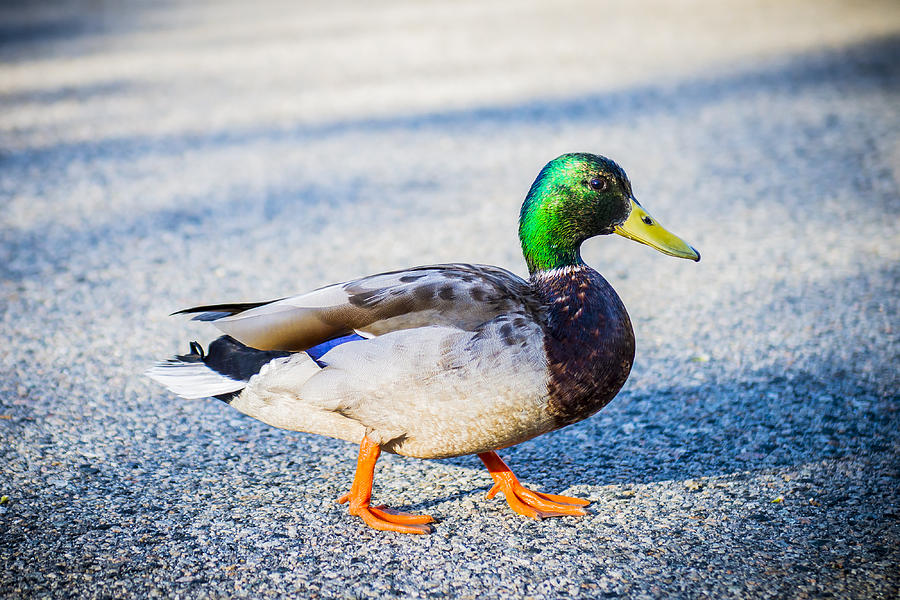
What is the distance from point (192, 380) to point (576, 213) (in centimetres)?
121

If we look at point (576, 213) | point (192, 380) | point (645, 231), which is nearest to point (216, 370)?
point (192, 380)

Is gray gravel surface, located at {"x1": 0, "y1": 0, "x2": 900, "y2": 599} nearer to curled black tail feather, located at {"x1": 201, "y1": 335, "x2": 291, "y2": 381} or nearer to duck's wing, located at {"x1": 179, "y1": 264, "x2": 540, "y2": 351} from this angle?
curled black tail feather, located at {"x1": 201, "y1": 335, "x2": 291, "y2": 381}

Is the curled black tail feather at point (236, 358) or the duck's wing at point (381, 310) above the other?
the duck's wing at point (381, 310)

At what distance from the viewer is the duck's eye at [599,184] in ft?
8.00

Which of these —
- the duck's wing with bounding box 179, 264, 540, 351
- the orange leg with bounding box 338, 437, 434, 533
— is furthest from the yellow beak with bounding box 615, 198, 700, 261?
the orange leg with bounding box 338, 437, 434, 533

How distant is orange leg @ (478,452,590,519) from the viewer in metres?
2.52

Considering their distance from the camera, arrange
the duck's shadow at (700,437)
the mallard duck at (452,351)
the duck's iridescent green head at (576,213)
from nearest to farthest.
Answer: the mallard duck at (452,351) < the duck's iridescent green head at (576,213) < the duck's shadow at (700,437)

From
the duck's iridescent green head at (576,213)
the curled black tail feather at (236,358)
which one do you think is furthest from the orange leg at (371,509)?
the duck's iridescent green head at (576,213)

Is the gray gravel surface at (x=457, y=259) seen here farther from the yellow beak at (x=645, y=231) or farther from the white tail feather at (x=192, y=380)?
the yellow beak at (x=645, y=231)

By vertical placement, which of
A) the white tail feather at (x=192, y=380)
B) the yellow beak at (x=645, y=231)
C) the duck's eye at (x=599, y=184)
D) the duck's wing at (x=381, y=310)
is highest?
the duck's eye at (x=599, y=184)

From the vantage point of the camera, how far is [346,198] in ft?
18.0

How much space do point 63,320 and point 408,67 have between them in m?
5.62

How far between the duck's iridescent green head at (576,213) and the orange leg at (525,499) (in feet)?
2.04

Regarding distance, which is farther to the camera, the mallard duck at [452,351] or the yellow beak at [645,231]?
the yellow beak at [645,231]
